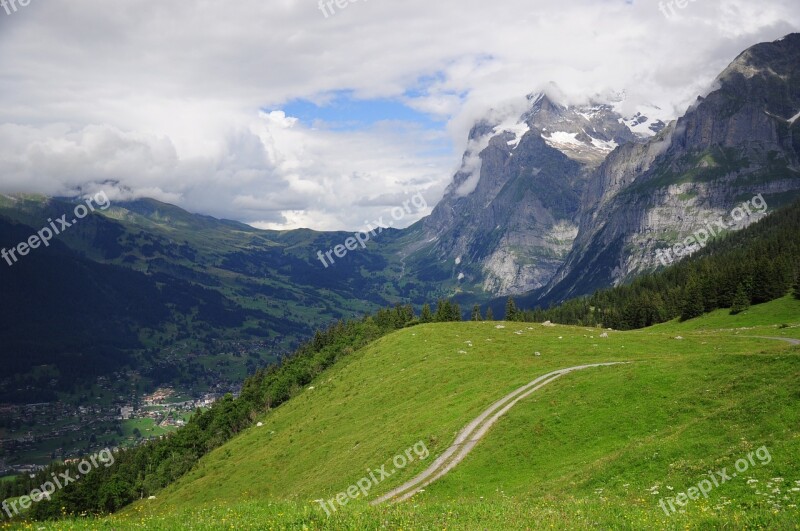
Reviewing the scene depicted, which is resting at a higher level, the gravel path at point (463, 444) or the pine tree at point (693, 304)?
the gravel path at point (463, 444)

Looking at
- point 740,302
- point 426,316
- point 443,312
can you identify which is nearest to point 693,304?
point 740,302

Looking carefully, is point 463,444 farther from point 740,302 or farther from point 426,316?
point 426,316

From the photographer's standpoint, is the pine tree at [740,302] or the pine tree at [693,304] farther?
the pine tree at [693,304]

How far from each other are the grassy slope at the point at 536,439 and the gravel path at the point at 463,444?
1153 mm

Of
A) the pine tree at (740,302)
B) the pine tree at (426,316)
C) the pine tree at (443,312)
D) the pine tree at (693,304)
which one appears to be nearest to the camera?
the pine tree at (740,302)

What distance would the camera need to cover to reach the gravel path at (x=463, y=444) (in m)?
39.1

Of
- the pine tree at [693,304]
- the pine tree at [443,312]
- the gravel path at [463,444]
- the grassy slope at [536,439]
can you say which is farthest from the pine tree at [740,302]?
the gravel path at [463,444]

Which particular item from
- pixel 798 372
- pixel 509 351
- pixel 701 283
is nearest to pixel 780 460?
pixel 798 372

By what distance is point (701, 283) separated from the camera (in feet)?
424

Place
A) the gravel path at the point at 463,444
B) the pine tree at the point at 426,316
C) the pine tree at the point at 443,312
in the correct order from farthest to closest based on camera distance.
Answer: the pine tree at the point at 426,316, the pine tree at the point at 443,312, the gravel path at the point at 463,444

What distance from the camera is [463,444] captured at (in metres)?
44.8

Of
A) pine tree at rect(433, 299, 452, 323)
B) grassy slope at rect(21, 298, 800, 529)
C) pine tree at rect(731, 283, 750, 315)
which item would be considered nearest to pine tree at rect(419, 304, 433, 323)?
pine tree at rect(433, 299, 452, 323)

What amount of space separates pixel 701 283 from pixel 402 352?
3369 inches

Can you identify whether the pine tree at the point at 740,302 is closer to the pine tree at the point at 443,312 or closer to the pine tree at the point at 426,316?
the pine tree at the point at 443,312
